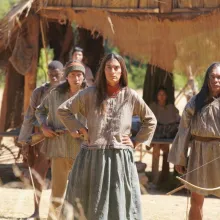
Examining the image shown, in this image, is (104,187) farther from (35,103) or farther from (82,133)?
(35,103)

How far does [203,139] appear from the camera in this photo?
700 cm

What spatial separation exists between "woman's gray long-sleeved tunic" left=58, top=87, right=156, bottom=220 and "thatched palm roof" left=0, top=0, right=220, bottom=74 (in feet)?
14.2

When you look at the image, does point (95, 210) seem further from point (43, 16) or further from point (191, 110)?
point (43, 16)

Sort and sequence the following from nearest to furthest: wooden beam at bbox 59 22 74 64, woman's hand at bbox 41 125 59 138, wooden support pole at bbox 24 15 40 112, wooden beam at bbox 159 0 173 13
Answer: woman's hand at bbox 41 125 59 138 < wooden beam at bbox 159 0 173 13 < wooden support pole at bbox 24 15 40 112 < wooden beam at bbox 59 22 74 64

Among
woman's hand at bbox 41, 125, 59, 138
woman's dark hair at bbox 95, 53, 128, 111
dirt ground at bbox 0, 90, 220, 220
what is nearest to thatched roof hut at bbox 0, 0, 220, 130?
dirt ground at bbox 0, 90, 220, 220

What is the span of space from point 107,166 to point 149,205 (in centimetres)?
397

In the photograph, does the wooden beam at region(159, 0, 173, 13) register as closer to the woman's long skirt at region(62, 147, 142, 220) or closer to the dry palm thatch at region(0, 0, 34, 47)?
the dry palm thatch at region(0, 0, 34, 47)

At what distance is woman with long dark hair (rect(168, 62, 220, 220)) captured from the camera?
691 centimetres

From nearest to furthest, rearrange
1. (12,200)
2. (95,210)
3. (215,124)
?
(95,210), (215,124), (12,200)

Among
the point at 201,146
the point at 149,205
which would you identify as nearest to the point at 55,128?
the point at 201,146

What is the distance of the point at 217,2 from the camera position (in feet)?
33.9

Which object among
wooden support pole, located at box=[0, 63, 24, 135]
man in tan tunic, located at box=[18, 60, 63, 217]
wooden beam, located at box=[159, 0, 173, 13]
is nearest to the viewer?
man in tan tunic, located at box=[18, 60, 63, 217]

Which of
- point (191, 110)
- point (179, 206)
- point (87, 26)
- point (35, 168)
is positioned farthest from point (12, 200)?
point (191, 110)

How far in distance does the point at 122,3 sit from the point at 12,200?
3.18 meters
